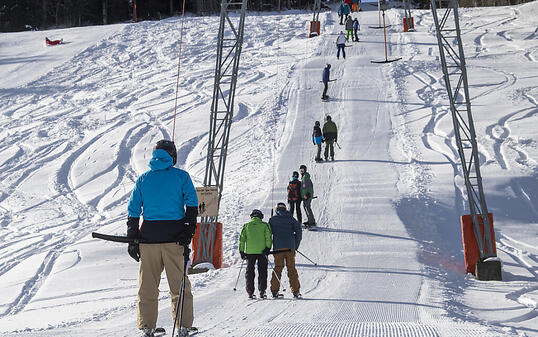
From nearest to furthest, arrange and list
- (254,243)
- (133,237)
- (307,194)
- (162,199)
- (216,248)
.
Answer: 1. (133,237)
2. (162,199)
3. (254,243)
4. (216,248)
5. (307,194)

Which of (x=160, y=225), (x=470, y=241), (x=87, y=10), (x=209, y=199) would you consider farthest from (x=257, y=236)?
(x=87, y=10)

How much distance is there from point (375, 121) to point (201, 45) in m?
15.9

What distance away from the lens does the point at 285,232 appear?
33.8ft

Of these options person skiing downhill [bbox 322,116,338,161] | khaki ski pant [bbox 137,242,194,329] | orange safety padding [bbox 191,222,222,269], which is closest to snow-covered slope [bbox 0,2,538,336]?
orange safety padding [bbox 191,222,222,269]

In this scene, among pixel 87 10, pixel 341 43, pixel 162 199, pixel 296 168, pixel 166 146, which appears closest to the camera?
pixel 162 199

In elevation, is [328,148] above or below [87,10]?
below

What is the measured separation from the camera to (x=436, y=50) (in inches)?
1249

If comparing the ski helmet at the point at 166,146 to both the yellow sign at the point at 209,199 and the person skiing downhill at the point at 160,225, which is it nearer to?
the person skiing downhill at the point at 160,225

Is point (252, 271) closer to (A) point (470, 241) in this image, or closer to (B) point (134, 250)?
(B) point (134, 250)

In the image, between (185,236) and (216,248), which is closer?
(185,236)

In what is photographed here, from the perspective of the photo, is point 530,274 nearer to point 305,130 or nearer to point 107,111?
point 305,130

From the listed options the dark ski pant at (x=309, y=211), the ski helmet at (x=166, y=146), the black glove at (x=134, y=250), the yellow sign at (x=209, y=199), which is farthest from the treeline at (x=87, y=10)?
the black glove at (x=134, y=250)

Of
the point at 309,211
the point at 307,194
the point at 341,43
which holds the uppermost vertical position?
the point at 341,43

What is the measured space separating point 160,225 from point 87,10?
55.4 meters
